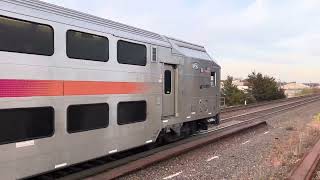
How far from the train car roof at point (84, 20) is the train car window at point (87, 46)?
0.20m

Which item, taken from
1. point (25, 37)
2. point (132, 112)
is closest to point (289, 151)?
point (132, 112)

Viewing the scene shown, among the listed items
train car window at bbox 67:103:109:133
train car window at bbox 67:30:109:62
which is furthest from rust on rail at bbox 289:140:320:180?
train car window at bbox 67:30:109:62

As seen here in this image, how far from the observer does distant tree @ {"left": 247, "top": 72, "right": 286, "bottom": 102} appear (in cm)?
6125

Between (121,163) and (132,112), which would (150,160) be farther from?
(132,112)

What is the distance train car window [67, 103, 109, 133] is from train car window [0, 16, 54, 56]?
1.37m

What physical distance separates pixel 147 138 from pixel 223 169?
222 centimetres

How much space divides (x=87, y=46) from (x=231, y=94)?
146 ft

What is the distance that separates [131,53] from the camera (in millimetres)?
11328

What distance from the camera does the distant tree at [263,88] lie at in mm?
61250

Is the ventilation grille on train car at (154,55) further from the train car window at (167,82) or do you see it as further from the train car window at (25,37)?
the train car window at (25,37)

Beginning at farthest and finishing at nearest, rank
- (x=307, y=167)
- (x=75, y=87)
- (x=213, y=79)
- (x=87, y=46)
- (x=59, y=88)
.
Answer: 1. (x=213, y=79)
2. (x=307, y=167)
3. (x=87, y=46)
4. (x=75, y=87)
5. (x=59, y=88)

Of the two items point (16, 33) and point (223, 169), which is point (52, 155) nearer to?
point (16, 33)

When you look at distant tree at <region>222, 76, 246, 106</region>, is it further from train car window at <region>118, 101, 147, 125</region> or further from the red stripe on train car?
the red stripe on train car

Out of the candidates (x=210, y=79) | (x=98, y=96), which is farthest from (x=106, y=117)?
(x=210, y=79)
